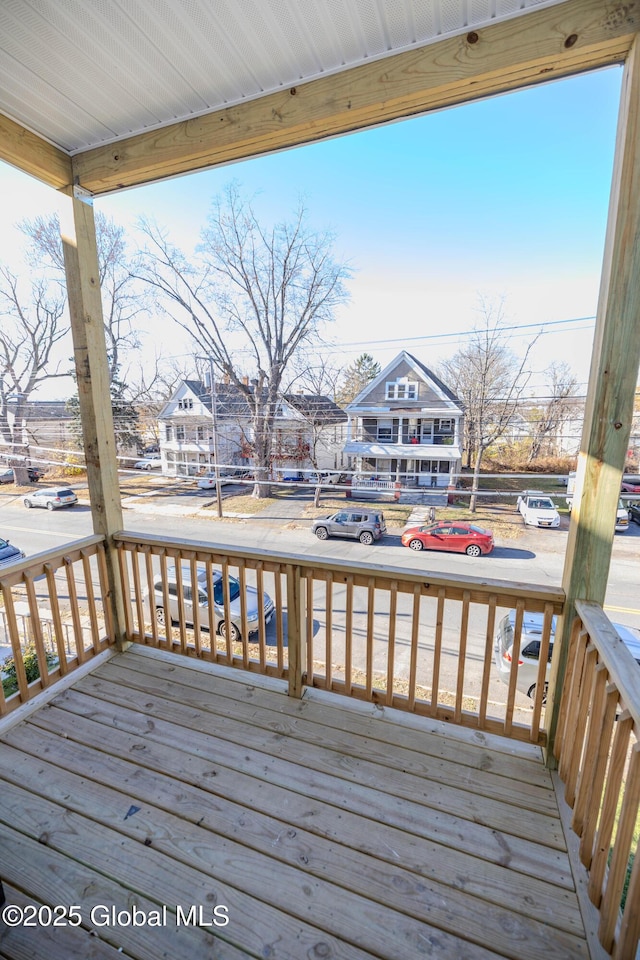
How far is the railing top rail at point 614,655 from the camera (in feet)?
3.24

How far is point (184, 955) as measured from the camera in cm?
105

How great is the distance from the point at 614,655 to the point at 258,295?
3.36 metres

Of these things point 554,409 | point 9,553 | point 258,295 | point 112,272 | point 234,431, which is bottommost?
point 9,553

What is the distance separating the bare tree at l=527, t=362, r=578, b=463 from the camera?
2172 millimetres

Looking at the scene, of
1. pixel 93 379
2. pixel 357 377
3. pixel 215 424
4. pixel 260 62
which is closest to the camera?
pixel 260 62

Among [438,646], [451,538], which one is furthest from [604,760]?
[451,538]

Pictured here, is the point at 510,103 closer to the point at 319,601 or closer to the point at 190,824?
the point at 190,824

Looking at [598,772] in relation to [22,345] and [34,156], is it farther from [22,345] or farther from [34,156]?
[22,345]

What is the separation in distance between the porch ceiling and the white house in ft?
5.05

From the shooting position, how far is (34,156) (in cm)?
194

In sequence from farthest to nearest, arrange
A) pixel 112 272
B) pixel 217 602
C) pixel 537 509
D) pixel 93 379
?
pixel 112 272 < pixel 217 602 < pixel 537 509 < pixel 93 379

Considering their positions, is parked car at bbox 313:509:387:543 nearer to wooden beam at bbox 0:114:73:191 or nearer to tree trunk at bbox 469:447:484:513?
tree trunk at bbox 469:447:484:513

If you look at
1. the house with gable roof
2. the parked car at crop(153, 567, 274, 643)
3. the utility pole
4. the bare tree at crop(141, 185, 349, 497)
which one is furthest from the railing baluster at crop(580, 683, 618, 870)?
the utility pole

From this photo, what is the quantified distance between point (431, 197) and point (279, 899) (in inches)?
143
